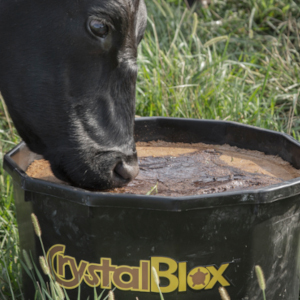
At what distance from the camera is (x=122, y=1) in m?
1.69

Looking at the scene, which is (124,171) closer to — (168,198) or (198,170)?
(168,198)

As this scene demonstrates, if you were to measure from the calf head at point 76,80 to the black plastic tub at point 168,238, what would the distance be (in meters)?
0.21

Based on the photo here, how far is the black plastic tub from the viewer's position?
152cm

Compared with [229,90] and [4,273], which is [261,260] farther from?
[229,90]

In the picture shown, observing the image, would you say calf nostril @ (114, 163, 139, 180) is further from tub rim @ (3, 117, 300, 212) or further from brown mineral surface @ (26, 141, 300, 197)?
tub rim @ (3, 117, 300, 212)

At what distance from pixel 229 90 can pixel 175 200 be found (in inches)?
105

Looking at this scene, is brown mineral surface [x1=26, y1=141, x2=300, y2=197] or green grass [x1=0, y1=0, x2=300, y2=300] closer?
brown mineral surface [x1=26, y1=141, x2=300, y2=197]

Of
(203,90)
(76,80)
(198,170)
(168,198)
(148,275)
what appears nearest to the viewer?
(168,198)

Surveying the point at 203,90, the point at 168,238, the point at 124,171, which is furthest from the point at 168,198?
the point at 203,90

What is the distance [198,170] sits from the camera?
2.21m

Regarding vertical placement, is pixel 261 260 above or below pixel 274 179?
below

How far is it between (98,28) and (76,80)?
195mm

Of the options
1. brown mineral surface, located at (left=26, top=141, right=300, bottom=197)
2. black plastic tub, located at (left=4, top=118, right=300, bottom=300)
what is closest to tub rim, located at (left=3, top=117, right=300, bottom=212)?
black plastic tub, located at (left=4, top=118, right=300, bottom=300)

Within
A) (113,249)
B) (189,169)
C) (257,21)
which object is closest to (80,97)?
(113,249)
